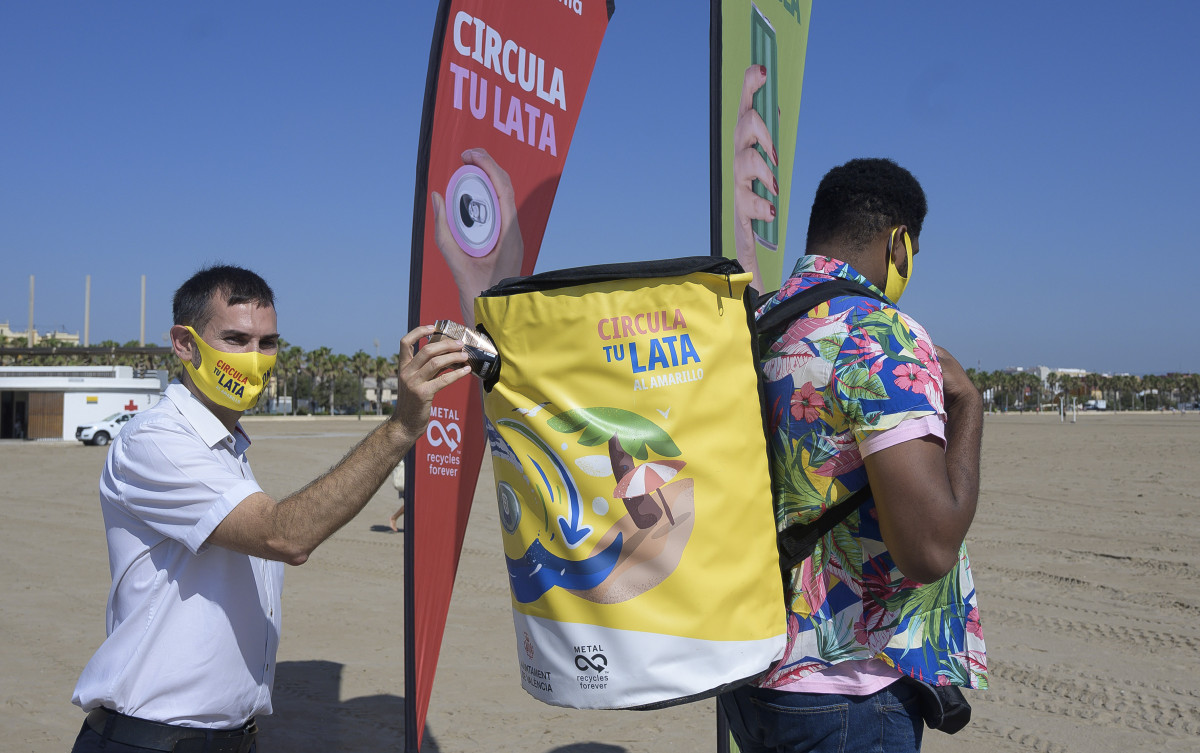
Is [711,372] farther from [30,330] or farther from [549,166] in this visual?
[30,330]

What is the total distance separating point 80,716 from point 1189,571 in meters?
9.74

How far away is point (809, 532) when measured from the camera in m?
1.81

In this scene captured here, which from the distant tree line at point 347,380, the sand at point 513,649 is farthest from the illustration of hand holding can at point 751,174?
the distant tree line at point 347,380

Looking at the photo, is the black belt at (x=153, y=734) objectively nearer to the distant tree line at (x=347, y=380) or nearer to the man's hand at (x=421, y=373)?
the man's hand at (x=421, y=373)

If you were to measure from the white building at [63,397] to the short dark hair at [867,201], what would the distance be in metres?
40.6

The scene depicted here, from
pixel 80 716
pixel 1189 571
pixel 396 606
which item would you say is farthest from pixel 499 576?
pixel 1189 571

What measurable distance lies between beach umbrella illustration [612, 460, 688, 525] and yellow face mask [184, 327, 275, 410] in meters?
1.17

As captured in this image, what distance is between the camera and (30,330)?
266 ft

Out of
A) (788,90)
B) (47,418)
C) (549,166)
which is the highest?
(788,90)

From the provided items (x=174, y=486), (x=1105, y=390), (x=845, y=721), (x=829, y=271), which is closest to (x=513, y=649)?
(x=174, y=486)

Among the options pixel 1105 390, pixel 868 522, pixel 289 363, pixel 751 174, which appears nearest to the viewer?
pixel 868 522

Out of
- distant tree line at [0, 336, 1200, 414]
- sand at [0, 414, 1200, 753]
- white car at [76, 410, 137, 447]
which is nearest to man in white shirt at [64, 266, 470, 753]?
sand at [0, 414, 1200, 753]

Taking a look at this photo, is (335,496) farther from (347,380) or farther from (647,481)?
(347,380)

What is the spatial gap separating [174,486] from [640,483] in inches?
44.6
